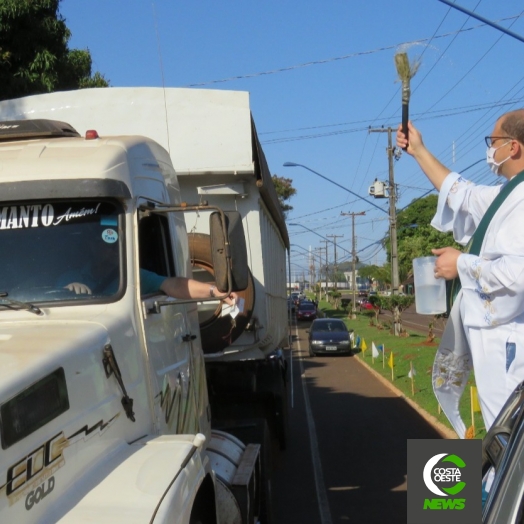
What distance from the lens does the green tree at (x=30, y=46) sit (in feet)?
43.8

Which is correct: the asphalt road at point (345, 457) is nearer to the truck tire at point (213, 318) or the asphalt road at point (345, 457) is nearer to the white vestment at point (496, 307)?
the truck tire at point (213, 318)

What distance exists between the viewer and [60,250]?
12.4 feet

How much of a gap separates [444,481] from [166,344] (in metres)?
2.19

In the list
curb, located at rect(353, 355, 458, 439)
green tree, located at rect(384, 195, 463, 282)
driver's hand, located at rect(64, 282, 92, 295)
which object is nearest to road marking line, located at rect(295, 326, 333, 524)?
curb, located at rect(353, 355, 458, 439)

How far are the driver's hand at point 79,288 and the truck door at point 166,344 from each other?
0.29m

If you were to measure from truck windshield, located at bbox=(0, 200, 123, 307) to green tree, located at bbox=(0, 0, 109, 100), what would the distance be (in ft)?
34.4

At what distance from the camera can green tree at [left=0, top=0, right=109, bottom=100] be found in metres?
13.3

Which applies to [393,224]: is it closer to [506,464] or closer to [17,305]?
[17,305]

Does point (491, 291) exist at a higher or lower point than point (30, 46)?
lower

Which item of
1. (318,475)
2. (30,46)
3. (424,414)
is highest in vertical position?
(30,46)

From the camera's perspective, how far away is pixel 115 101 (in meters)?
6.86

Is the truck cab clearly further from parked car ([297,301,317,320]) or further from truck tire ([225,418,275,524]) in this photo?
parked car ([297,301,317,320])

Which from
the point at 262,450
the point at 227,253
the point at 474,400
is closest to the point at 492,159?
the point at 227,253

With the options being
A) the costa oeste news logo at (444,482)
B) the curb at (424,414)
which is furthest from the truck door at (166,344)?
the curb at (424,414)
